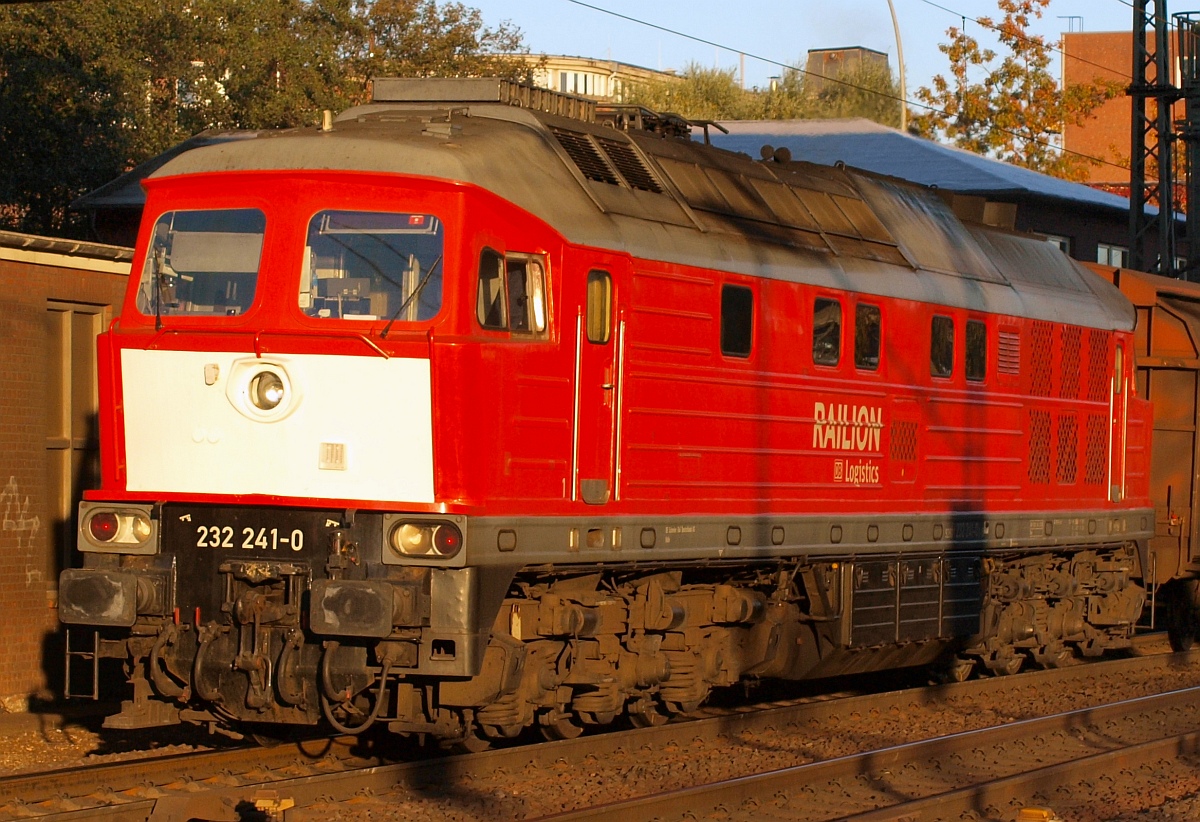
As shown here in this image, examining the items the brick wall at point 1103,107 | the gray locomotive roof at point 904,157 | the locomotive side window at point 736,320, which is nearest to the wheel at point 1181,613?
the locomotive side window at point 736,320

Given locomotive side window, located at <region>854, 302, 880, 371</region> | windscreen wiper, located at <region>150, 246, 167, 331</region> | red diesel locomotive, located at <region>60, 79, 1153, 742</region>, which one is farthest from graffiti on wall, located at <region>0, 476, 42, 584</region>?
locomotive side window, located at <region>854, 302, 880, 371</region>

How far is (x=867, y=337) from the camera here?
510 inches

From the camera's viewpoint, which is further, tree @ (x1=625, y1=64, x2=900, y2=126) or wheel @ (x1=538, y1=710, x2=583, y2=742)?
tree @ (x1=625, y1=64, x2=900, y2=126)

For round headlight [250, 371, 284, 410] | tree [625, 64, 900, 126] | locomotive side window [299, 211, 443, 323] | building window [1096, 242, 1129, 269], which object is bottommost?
round headlight [250, 371, 284, 410]

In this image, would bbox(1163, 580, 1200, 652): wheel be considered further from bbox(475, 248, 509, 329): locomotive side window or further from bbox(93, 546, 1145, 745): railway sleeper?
bbox(475, 248, 509, 329): locomotive side window

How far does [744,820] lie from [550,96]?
507 centimetres

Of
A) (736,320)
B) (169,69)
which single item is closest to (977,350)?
(736,320)

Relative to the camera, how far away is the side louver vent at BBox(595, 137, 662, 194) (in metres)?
11.2

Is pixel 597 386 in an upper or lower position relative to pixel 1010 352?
lower

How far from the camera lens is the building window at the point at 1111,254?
1551 inches

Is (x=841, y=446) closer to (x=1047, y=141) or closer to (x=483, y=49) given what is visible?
(x=483, y=49)

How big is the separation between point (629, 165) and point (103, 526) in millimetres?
4094

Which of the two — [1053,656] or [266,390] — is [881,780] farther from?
[1053,656]

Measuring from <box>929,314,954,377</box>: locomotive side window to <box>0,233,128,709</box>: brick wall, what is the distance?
668 cm
